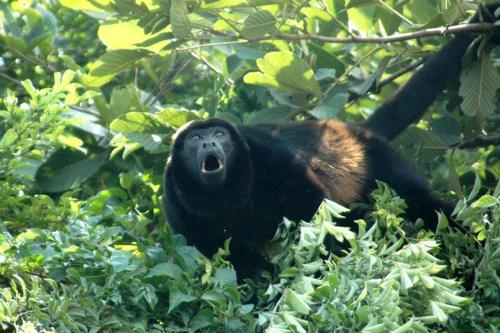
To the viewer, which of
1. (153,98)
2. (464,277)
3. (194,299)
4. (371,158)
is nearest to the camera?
(194,299)

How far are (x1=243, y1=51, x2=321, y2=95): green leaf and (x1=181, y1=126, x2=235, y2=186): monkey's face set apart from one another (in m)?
0.41

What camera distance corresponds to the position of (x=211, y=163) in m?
5.53

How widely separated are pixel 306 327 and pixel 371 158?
2.36 m

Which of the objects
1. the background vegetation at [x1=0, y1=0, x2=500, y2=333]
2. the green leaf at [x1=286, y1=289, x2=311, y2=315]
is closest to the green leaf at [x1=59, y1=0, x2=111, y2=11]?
the background vegetation at [x1=0, y1=0, x2=500, y2=333]

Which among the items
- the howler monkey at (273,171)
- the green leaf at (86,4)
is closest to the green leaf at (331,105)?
the howler monkey at (273,171)

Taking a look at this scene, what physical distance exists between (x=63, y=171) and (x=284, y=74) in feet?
5.06

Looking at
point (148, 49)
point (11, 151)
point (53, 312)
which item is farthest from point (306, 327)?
point (148, 49)

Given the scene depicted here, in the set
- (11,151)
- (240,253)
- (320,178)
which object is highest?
(11,151)

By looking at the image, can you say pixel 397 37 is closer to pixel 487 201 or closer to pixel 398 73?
pixel 398 73

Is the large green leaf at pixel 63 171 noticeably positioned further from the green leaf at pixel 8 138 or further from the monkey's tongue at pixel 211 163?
the green leaf at pixel 8 138

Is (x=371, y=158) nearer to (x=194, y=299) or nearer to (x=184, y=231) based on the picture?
(x=184, y=231)

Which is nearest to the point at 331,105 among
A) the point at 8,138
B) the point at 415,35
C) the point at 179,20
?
the point at 415,35

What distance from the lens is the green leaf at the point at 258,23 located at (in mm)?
4891

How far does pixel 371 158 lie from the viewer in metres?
5.63
